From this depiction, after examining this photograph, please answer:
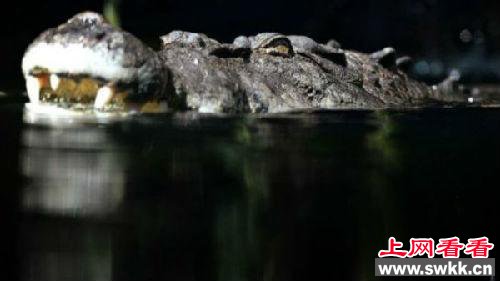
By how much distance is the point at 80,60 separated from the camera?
6.20 meters

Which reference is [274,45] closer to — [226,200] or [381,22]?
[226,200]

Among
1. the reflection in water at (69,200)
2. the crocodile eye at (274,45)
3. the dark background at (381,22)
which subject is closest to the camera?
the reflection in water at (69,200)

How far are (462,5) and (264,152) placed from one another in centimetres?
1748

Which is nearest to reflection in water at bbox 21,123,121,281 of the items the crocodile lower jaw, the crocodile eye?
the crocodile lower jaw

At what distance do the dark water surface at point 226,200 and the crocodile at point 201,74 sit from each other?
0.88 metres

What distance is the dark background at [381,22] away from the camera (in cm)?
1905

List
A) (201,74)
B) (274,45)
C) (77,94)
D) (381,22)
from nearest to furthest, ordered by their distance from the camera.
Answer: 1. (77,94)
2. (201,74)
3. (274,45)
4. (381,22)

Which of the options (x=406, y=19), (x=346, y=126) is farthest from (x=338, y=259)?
(x=406, y=19)

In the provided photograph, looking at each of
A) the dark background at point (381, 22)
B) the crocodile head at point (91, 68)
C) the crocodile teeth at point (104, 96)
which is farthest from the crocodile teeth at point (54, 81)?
the dark background at point (381, 22)

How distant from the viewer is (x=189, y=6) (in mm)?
19141

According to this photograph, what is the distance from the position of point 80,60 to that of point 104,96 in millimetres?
449

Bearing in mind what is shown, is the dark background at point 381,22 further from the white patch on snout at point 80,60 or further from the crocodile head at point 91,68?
the white patch on snout at point 80,60

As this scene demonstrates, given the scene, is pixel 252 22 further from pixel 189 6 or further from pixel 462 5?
pixel 462 5

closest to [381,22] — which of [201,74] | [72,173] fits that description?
[201,74]
